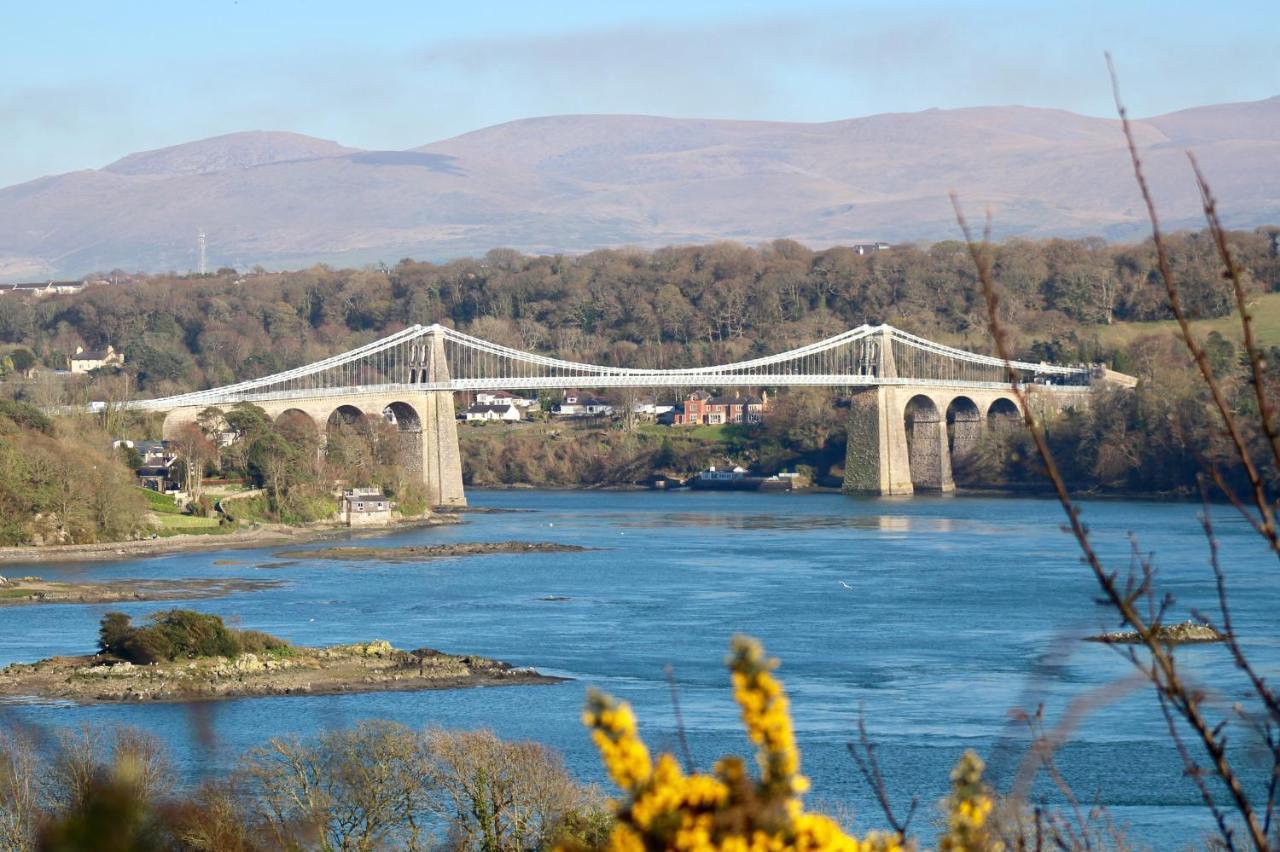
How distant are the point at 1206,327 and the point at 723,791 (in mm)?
61211

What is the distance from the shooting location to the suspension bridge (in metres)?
52.5

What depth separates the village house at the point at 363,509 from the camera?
4622cm

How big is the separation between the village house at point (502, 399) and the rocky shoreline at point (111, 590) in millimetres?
39145

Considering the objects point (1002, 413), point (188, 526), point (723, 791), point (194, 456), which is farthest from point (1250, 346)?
point (1002, 413)

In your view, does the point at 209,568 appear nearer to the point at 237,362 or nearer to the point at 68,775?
the point at 68,775

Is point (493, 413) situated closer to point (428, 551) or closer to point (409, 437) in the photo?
point (409, 437)

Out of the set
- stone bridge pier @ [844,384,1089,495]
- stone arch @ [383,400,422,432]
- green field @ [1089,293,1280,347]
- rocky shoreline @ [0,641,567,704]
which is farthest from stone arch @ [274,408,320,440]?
green field @ [1089,293,1280,347]

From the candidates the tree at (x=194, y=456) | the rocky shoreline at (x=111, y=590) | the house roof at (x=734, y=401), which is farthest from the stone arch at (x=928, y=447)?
the rocky shoreline at (x=111, y=590)

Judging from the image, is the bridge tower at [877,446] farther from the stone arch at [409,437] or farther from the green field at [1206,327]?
the stone arch at [409,437]

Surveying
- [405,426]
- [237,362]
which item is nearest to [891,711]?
[405,426]

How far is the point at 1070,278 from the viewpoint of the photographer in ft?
227

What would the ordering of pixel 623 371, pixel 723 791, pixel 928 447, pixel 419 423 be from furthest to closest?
1. pixel 928 447
2. pixel 623 371
3. pixel 419 423
4. pixel 723 791

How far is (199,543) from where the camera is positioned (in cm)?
3906

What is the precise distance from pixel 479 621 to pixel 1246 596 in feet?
36.8
